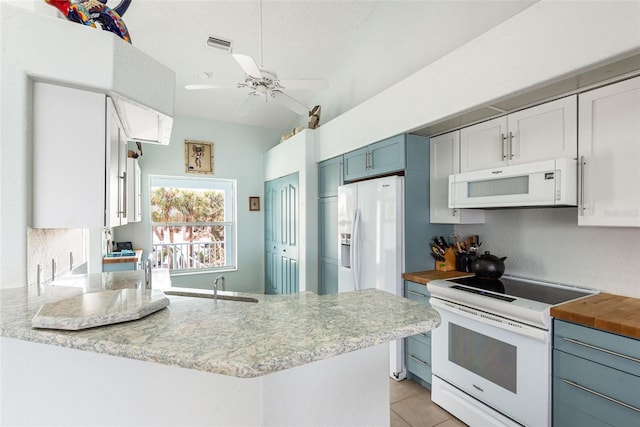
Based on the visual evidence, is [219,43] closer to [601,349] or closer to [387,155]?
[387,155]

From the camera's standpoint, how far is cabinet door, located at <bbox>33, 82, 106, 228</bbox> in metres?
1.33

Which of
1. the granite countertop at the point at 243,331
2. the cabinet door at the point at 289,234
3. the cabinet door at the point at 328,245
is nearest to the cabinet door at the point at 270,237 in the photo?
the cabinet door at the point at 289,234

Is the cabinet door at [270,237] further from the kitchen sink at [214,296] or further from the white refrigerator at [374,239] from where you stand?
the kitchen sink at [214,296]

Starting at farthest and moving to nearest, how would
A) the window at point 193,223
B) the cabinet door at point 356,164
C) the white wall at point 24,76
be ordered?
the window at point 193,223, the cabinet door at point 356,164, the white wall at point 24,76

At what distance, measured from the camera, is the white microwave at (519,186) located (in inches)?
69.0

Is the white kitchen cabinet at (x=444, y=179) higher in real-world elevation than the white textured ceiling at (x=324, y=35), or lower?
lower

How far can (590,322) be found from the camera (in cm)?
147

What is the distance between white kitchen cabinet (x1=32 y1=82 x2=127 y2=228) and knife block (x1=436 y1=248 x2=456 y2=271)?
2496mm

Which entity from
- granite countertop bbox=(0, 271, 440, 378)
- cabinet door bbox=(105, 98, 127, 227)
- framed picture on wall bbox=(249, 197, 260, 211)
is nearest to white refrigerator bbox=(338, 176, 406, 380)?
granite countertop bbox=(0, 271, 440, 378)

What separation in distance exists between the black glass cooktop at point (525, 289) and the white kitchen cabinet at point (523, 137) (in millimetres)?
849

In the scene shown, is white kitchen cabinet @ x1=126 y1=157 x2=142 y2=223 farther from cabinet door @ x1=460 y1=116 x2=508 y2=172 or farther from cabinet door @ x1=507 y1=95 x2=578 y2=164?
cabinet door @ x1=507 y1=95 x2=578 y2=164

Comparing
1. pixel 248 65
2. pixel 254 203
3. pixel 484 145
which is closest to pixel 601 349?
pixel 484 145

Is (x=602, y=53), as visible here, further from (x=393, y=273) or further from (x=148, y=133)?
(x=148, y=133)

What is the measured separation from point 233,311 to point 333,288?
2665mm
